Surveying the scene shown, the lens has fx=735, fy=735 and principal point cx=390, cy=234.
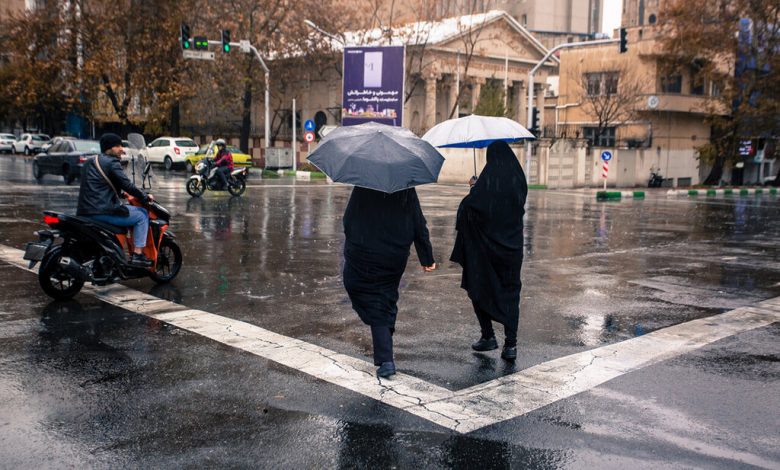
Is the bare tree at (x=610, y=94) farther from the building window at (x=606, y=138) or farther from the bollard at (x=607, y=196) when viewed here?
the bollard at (x=607, y=196)

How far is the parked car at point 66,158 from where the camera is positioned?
26.6 meters

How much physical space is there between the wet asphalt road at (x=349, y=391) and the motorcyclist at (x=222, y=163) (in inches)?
429

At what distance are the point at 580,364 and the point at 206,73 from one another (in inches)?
1604

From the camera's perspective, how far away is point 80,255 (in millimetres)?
8242

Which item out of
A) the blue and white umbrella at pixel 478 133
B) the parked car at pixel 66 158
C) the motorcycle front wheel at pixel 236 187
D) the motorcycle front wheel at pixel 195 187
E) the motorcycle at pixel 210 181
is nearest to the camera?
the blue and white umbrella at pixel 478 133

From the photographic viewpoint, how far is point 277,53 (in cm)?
4522

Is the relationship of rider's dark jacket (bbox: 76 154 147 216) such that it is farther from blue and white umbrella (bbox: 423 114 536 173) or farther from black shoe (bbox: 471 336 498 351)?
black shoe (bbox: 471 336 498 351)

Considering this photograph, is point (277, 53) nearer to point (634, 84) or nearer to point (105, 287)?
point (634, 84)

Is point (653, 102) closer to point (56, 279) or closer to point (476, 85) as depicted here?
point (476, 85)

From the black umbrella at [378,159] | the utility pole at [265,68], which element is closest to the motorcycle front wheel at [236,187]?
the utility pole at [265,68]

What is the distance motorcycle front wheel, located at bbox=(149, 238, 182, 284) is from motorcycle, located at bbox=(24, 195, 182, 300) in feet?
1.10

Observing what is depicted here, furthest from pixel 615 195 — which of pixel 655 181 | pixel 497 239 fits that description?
pixel 497 239

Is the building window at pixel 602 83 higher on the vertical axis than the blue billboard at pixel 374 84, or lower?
higher

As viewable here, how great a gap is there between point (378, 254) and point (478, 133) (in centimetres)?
175
